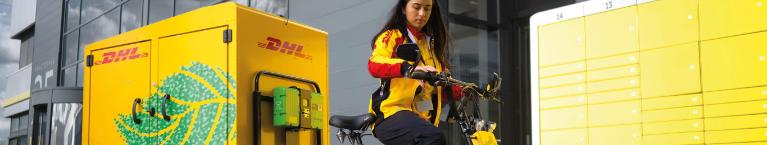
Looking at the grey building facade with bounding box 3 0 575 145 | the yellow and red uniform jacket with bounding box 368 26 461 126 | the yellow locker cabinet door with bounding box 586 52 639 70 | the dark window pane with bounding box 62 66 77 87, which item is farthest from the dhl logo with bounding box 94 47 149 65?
the dark window pane with bounding box 62 66 77 87

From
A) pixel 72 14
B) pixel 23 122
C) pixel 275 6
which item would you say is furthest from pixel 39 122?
pixel 23 122

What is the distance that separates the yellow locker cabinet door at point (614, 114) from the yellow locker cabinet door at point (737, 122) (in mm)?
218

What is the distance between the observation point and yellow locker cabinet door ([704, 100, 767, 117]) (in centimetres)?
248

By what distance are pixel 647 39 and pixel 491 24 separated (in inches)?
229

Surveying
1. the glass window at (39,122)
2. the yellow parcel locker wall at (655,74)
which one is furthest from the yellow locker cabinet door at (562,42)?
the glass window at (39,122)

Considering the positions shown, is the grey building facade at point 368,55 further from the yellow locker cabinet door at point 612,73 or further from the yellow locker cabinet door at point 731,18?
the yellow locker cabinet door at point 731,18

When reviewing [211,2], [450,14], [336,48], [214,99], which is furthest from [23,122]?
[214,99]

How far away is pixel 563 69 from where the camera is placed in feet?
9.32

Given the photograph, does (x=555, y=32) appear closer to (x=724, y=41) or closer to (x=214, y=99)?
(x=724, y=41)

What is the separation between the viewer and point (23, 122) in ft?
98.8

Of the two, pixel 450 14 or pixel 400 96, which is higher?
pixel 450 14

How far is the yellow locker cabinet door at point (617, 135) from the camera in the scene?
2.67 m

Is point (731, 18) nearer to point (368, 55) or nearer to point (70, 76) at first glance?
point (368, 55)

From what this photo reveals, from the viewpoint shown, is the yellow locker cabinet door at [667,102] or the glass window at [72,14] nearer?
the yellow locker cabinet door at [667,102]
